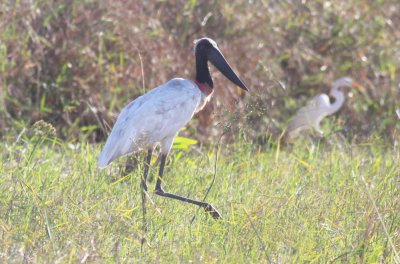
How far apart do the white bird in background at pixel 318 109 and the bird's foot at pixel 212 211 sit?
3451 millimetres

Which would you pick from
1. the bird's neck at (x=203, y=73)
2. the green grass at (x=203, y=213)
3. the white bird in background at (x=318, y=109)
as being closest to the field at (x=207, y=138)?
the green grass at (x=203, y=213)

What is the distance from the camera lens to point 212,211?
534 centimetres

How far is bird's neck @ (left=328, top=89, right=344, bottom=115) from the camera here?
9796mm

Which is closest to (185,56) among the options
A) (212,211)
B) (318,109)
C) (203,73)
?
(318,109)

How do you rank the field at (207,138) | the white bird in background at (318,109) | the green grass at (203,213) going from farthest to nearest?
1. the white bird in background at (318,109)
2. the field at (207,138)
3. the green grass at (203,213)

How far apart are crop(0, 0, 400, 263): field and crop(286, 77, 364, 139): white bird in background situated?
0.12 meters

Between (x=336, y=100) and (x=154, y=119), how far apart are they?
423 centimetres

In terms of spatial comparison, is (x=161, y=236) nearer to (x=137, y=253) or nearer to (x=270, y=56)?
(x=137, y=253)

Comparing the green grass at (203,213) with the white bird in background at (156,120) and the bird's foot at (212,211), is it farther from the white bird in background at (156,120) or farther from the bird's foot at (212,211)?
the white bird in background at (156,120)

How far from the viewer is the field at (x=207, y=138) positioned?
4.67 m

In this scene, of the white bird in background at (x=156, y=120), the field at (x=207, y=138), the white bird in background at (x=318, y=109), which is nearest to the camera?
the field at (x=207, y=138)

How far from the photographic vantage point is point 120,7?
27.8 ft

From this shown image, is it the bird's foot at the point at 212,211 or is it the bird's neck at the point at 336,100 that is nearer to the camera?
the bird's foot at the point at 212,211

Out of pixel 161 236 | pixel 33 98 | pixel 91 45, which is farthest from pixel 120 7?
pixel 161 236
